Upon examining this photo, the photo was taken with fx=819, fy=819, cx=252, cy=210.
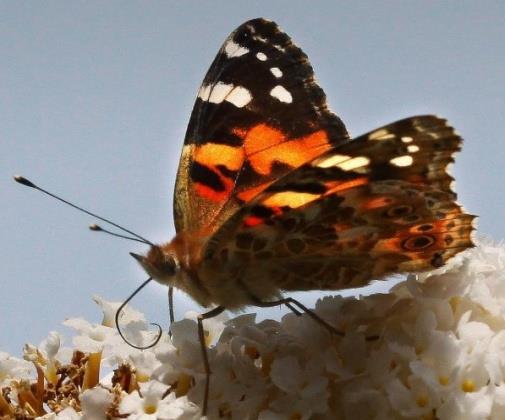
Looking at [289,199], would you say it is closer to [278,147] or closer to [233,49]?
[278,147]

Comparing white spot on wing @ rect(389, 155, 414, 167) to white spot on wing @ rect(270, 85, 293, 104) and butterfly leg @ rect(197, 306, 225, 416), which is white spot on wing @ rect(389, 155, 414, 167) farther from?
white spot on wing @ rect(270, 85, 293, 104)

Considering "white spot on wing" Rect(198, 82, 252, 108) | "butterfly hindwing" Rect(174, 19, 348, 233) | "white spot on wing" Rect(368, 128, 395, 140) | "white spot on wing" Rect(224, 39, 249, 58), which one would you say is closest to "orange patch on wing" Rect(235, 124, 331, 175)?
"butterfly hindwing" Rect(174, 19, 348, 233)

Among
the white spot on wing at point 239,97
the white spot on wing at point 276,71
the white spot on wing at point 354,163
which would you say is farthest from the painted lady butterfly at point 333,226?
the white spot on wing at point 276,71

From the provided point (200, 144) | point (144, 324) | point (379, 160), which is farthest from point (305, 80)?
point (144, 324)

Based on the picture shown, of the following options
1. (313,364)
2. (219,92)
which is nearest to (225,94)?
(219,92)

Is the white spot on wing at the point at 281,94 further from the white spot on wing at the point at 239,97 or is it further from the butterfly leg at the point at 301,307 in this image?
the butterfly leg at the point at 301,307

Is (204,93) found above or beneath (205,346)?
above

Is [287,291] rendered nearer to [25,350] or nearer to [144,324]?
[144,324]
